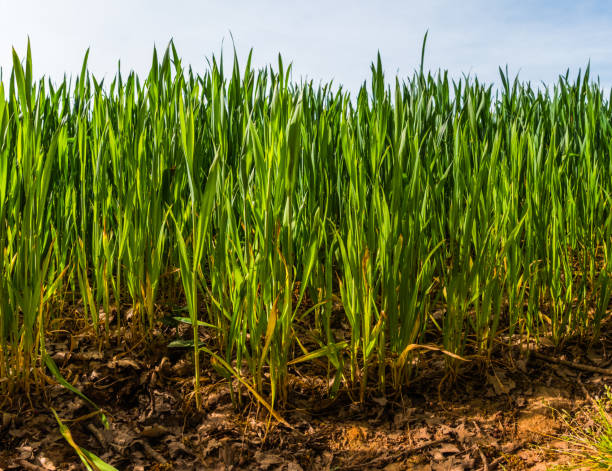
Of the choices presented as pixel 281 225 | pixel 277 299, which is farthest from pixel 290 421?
pixel 281 225

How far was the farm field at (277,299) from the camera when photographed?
1336 mm

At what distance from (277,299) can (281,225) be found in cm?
20

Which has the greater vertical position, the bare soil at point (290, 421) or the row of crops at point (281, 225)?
the row of crops at point (281, 225)

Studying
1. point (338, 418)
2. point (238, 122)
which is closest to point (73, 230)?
point (238, 122)

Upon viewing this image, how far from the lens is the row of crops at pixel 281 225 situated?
133cm

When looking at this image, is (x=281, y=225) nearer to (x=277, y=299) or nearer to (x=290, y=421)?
(x=277, y=299)

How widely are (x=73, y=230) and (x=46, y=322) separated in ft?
1.25

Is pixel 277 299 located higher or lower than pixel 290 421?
higher

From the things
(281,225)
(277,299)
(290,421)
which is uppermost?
(281,225)

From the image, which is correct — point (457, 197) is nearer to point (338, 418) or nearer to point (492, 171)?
point (492, 171)

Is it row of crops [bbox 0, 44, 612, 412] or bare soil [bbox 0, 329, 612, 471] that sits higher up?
row of crops [bbox 0, 44, 612, 412]

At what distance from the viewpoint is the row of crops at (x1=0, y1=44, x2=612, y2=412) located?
52.2 inches

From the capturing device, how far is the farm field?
4.38 ft

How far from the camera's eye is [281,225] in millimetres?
1376
